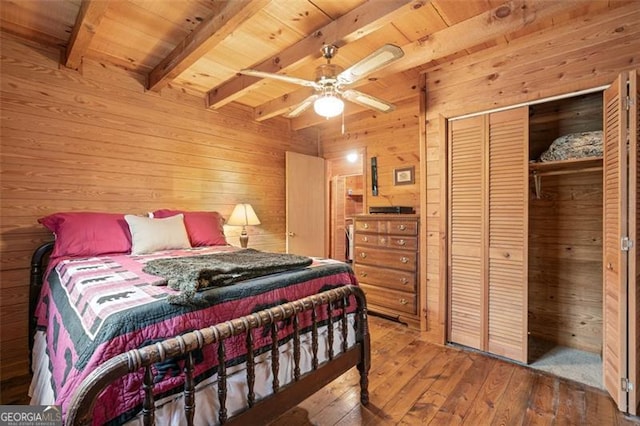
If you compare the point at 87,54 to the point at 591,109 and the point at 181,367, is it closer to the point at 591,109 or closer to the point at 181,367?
the point at 181,367

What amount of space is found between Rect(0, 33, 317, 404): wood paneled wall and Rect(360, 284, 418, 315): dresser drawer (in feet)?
5.78

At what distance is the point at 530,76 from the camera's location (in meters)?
2.29

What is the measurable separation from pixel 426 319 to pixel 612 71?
2.34 metres

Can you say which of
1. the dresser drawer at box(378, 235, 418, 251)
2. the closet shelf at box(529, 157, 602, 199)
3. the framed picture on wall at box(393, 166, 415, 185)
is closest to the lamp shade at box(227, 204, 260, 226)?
the dresser drawer at box(378, 235, 418, 251)

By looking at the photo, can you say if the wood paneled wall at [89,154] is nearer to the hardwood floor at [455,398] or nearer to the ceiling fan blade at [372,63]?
the ceiling fan blade at [372,63]

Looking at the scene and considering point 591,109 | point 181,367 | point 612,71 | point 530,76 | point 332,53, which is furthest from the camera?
point 591,109

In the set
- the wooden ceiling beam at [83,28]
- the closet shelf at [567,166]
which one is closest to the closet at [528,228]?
the closet shelf at [567,166]

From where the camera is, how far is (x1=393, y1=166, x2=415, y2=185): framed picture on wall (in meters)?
3.62

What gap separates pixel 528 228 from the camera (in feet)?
8.13

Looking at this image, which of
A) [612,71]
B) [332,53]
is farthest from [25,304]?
[612,71]

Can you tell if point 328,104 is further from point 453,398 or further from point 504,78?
point 453,398

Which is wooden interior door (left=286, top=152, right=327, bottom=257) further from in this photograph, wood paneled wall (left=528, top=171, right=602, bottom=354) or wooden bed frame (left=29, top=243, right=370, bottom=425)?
wood paneled wall (left=528, top=171, right=602, bottom=354)

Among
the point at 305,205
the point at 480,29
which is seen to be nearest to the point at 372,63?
the point at 480,29

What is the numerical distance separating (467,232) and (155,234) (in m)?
2.66
